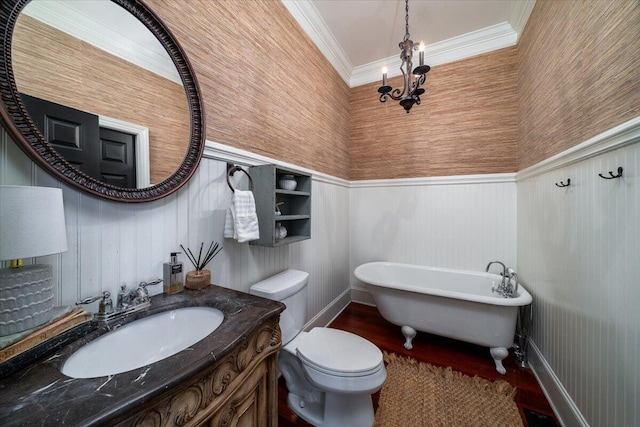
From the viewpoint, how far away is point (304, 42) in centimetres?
198

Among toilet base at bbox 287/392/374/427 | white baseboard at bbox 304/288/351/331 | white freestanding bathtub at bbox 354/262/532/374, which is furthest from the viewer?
white baseboard at bbox 304/288/351/331

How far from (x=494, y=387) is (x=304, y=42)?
305cm

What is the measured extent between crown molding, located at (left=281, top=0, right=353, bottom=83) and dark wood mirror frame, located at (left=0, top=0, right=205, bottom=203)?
1.21 meters

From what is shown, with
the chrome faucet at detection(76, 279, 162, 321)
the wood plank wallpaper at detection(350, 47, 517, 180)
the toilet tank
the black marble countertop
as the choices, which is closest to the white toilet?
the toilet tank

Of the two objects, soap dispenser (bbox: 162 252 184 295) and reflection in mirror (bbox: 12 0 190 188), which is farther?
soap dispenser (bbox: 162 252 184 295)

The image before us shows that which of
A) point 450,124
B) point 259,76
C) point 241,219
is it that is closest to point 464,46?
point 450,124

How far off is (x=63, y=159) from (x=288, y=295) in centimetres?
112

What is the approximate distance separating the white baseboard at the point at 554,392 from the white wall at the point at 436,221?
2.73 feet

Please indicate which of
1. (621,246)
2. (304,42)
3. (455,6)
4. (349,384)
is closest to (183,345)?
(349,384)

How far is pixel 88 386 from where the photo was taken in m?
0.47

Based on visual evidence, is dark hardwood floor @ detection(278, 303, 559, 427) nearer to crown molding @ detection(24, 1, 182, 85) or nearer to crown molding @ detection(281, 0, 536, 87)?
crown molding @ detection(24, 1, 182, 85)

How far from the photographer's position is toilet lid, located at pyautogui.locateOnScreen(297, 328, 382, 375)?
1.14 m

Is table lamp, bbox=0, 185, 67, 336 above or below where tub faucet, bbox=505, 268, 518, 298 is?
above

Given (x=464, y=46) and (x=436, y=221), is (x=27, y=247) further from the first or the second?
(x=464, y=46)
